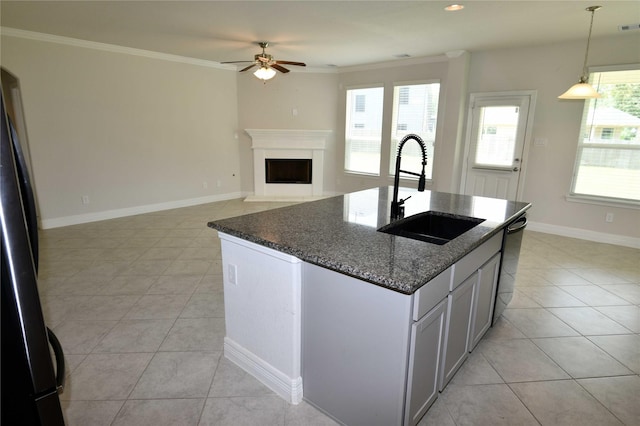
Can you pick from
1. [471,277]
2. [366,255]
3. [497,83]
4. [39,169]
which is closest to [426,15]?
[497,83]

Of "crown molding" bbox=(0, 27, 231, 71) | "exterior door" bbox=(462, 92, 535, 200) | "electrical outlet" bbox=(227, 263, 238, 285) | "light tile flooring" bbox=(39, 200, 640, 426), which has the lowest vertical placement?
"light tile flooring" bbox=(39, 200, 640, 426)

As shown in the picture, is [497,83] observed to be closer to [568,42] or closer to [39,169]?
[568,42]

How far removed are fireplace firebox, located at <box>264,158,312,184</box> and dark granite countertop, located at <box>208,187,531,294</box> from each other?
15.6ft

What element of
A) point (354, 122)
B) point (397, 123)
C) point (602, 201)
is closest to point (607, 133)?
point (602, 201)

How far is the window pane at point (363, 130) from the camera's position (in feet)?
22.5

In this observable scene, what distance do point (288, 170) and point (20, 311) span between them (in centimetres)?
678

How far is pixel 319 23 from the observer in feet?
13.4

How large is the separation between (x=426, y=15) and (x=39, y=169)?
213 inches

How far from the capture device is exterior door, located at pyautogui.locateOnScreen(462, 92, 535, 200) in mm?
5168

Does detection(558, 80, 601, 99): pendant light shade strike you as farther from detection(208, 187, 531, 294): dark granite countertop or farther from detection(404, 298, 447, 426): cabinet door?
detection(404, 298, 447, 426): cabinet door

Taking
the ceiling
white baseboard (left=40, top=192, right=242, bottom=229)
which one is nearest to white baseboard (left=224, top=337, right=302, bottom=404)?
the ceiling

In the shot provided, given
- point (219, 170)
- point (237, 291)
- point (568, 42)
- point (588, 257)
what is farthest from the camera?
point (219, 170)

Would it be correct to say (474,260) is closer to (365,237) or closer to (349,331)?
(365,237)

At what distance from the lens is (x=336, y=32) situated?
14.7 ft
